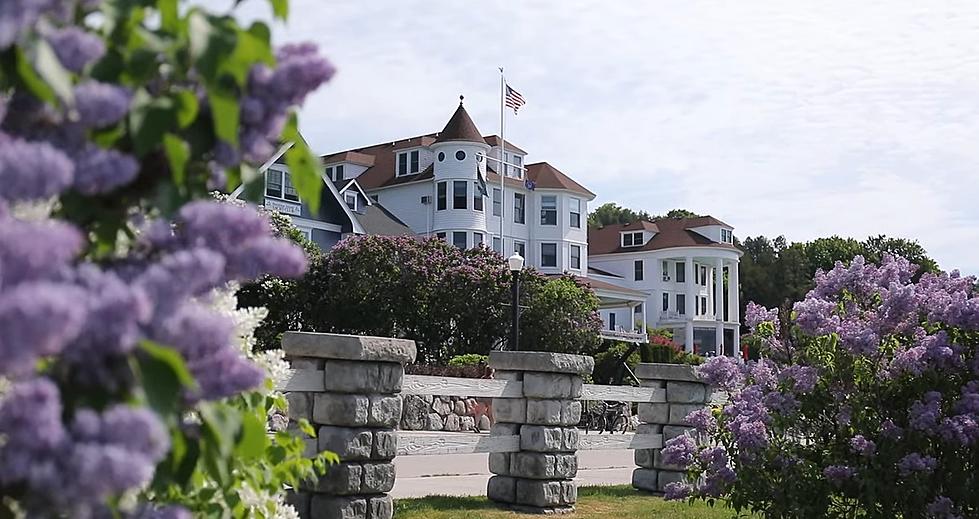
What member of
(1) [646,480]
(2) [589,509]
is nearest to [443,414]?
(1) [646,480]

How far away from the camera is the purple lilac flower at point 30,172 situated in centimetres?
149

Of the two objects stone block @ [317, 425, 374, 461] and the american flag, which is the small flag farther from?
stone block @ [317, 425, 374, 461]

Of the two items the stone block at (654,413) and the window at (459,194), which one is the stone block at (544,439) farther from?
the window at (459,194)

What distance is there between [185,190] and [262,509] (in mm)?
1662

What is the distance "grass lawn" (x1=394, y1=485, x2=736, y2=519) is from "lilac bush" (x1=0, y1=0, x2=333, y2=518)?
21.0ft

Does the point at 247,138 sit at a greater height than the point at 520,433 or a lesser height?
greater

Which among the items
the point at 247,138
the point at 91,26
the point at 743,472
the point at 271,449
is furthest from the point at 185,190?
the point at 743,472

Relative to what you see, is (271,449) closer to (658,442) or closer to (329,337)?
(329,337)

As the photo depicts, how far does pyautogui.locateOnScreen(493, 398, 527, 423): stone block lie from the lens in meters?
8.89

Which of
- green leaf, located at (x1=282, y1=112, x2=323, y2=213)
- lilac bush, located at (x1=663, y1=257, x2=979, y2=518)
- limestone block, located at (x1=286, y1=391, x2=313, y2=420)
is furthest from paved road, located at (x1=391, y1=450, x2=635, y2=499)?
green leaf, located at (x1=282, y1=112, x2=323, y2=213)

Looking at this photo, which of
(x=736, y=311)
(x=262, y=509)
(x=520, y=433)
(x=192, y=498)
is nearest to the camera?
(x=192, y=498)

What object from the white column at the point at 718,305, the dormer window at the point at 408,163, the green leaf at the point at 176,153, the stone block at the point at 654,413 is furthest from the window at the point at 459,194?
the green leaf at the point at 176,153

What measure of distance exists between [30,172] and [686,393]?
32.4ft

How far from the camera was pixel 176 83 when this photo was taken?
1.88 m
